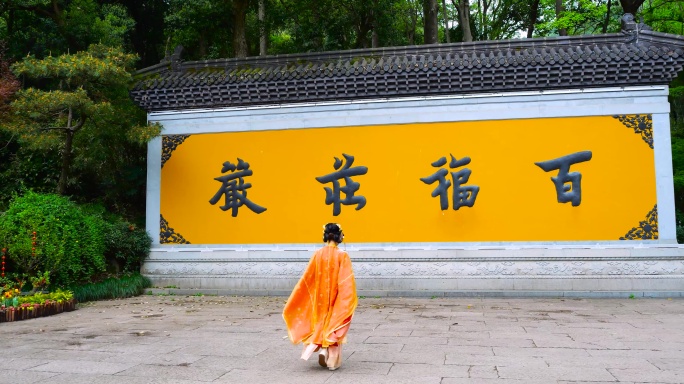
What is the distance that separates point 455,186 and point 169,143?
5.54 metres

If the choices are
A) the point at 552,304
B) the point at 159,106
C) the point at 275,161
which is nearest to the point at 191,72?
the point at 159,106

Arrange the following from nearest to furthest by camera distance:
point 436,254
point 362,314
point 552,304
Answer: point 362,314
point 552,304
point 436,254

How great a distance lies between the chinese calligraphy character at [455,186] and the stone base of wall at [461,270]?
0.79 m

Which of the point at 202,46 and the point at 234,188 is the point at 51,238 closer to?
the point at 234,188

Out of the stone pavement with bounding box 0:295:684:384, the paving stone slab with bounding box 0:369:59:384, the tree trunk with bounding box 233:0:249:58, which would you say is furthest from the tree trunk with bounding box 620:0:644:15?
the paving stone slab with bounding box 0:369:59:384

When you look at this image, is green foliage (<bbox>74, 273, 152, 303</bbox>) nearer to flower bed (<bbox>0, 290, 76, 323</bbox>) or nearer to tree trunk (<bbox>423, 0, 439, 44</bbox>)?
flower bed (<bbox>0, 290, 76, 323</bbox>)

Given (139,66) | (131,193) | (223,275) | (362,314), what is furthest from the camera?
(139,66)

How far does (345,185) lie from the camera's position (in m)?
10.3

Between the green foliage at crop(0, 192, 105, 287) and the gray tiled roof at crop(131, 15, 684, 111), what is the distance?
2990 mm

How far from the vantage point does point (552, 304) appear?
28.5 feet

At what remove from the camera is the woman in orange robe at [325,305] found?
179 inches

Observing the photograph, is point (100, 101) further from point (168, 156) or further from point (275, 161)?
point (275, 161)

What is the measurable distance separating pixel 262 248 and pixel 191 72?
3953mm

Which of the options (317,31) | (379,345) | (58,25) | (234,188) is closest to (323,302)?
(379,345)
